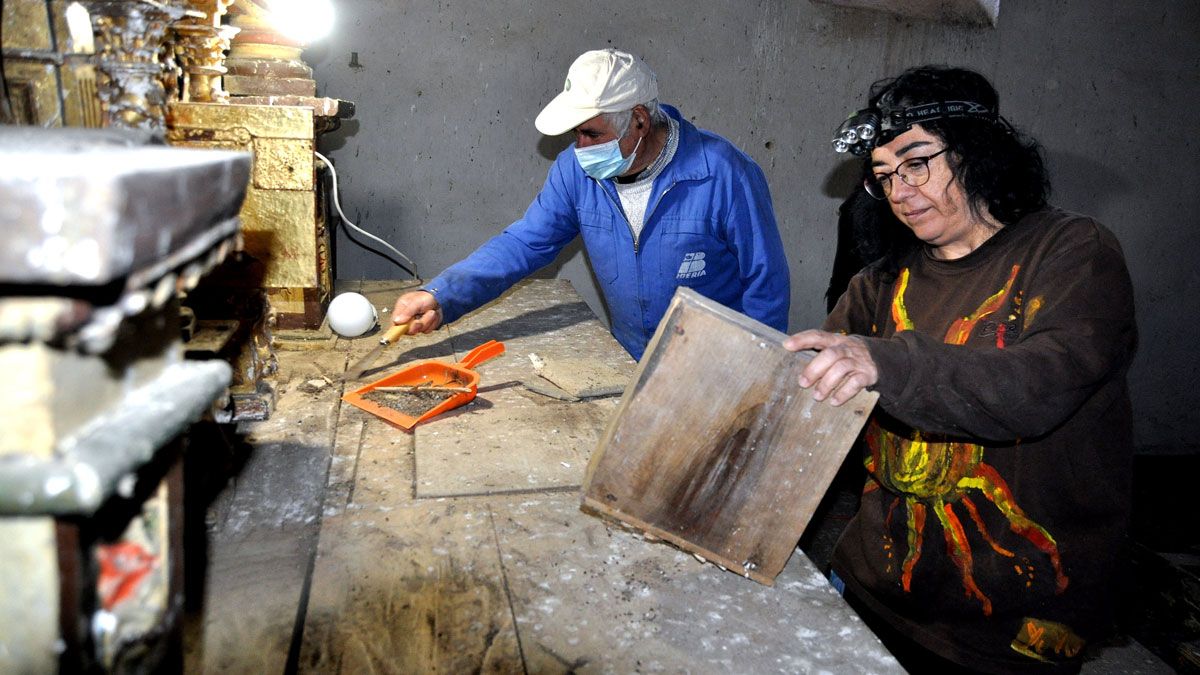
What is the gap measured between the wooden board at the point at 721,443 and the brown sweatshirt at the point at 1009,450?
16 cm

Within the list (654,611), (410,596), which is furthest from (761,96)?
(410,596)

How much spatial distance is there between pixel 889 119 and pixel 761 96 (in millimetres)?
3032

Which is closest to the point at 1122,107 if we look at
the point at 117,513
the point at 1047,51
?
the point at 1047,51

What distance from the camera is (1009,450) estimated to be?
62.3 inches

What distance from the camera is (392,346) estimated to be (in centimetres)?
259

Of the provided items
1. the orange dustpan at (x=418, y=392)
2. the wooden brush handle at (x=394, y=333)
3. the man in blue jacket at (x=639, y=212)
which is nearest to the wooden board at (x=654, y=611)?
the orange dustpan at (x=418, y=392)

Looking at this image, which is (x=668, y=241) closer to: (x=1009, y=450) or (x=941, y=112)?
(x=941, y=112)

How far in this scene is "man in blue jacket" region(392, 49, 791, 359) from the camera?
8.57 ft

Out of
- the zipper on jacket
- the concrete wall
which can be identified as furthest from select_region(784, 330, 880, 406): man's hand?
the concrete wall

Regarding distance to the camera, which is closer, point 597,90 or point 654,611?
point 654,611

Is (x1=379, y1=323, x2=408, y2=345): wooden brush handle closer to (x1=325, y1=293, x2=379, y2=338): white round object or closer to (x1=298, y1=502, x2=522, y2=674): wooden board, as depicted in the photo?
(x1=325, y1=293, x2=379, y2=338): white round object

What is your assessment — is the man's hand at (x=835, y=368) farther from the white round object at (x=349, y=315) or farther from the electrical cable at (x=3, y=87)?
the white round object at (x=349, y=315)

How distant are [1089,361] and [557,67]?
138 inches

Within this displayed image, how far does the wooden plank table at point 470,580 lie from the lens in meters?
1.17
